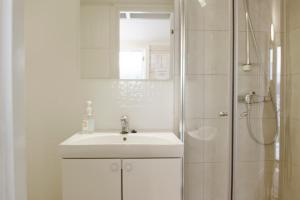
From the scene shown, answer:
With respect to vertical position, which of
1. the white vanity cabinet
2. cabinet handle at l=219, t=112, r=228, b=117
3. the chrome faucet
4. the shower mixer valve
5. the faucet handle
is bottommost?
the white vanity cabinet

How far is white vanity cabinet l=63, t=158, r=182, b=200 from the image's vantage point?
143 cm

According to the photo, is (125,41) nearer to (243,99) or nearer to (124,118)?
(124,118)

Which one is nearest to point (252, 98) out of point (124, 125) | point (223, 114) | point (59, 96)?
point (223, 114)

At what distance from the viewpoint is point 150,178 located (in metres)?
1.44

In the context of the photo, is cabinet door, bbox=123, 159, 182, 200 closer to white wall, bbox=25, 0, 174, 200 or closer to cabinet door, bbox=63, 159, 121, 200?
cabinet door, bbox=63, 159, 121, 200

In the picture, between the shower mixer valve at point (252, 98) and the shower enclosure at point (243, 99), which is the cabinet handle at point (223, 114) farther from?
the shower mixer valve at point (252, 98)

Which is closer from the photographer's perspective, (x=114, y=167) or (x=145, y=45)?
(x=114, y=167)

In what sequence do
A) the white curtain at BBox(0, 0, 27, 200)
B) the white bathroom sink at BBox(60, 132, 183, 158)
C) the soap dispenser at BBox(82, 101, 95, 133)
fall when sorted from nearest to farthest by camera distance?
1. the white curtain at BBox(0, 0, 27, 200)
2. the white bathroom sink at BBox(60, 132, 183, 158)
3. the soap dispenser at BBox(82, 101, 95, 133)

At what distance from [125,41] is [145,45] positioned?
15 cm

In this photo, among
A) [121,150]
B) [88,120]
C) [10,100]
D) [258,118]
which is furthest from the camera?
[88,120]

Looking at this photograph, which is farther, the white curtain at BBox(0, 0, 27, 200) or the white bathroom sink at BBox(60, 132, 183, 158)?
the white bathroom sink at BBox(60, 132, 183, 158)

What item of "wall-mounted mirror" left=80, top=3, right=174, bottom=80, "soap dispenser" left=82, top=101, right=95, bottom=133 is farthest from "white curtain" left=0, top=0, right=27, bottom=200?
"wall-mounted mirror" left=80, top=3, right=174, bottom=80

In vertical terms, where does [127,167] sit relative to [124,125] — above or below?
below

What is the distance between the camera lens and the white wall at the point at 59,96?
5.93ft
